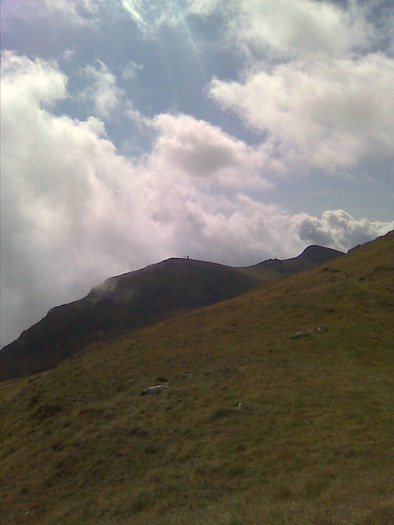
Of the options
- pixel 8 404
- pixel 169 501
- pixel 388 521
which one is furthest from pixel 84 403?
pixel 388 521

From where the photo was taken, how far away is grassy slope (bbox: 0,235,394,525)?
17594 mm

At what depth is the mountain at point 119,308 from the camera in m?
138

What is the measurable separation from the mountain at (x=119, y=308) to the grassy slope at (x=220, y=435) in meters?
90.8

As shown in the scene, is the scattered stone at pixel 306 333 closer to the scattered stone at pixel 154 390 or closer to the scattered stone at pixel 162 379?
the scattered stone at pixel 162 379

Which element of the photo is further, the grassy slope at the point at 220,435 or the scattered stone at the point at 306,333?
the scattered stone at the point at 306,333

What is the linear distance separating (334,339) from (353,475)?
90.3 ft

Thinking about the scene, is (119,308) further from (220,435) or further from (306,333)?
(220,435)

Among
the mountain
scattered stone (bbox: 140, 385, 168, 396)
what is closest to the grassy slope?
scattered stone (bbox: 140, 385, 168, 396)

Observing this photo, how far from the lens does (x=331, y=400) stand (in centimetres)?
2822

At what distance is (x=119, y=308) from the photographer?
161 m

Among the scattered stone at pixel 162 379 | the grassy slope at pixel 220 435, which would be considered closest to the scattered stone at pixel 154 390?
the grassy slope at pixel 220 435

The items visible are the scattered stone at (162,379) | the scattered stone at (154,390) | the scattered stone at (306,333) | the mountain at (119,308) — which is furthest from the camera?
the mountain at (119,308)

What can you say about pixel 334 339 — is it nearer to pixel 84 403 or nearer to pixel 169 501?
pixel 84 403

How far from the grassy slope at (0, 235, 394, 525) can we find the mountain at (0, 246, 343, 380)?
9077 centimetres
